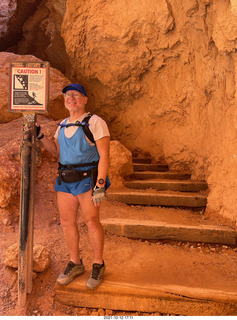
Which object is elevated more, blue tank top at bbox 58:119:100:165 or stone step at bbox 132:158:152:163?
blue tank top at bbox 58:119:100:165

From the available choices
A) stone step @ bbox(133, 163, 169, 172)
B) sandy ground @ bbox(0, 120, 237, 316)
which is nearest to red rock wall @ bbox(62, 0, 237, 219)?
stone step @ bbox(133, 163, 169, 172)

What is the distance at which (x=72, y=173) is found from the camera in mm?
2078

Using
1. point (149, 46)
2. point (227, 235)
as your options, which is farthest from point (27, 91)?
point (149, 46)

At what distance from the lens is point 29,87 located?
2051 millimetres

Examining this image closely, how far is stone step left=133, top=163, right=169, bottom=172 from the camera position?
5113 millimetres

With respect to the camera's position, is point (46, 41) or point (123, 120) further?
point (46, 41)

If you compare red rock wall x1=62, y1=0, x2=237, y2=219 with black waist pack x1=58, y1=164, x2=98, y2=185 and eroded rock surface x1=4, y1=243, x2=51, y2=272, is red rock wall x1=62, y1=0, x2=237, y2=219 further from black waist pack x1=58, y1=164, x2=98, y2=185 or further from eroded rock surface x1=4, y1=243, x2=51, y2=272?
eroded rock surface x1=4, y1=243, x2=51, y2=272

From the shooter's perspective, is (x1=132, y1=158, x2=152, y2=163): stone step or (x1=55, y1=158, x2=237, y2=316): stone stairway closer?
(x1=55, y1=158, x2=237, y2=316): stone stairway

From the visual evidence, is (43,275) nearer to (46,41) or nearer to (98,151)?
(98,151)

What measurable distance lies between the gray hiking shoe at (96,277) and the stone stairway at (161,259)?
6 centimetres

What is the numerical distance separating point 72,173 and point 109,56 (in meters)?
3.92

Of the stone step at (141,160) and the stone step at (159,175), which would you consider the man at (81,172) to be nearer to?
the stone step at (159,175)

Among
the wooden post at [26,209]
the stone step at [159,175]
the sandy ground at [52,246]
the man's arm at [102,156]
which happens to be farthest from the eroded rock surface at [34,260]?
the stone step at [159,175]

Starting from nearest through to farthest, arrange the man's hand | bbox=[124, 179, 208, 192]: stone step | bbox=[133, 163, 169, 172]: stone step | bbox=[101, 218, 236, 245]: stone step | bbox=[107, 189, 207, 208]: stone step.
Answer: the man's hand
bbox=[101, 218, 236, 245]: stone step
bbox=[107, 189, 207, 208]: stone step
bbox=[124, 179, 208, 192]: stone step
bbox=[133, 163, 169, 172]: stone step
